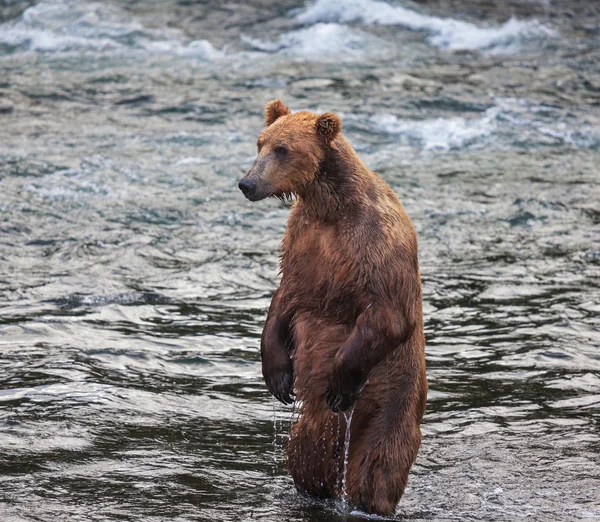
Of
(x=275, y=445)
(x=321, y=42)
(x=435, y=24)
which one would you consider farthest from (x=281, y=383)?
(x=435, y=24)

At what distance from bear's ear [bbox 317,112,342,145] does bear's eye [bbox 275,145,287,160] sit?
0.22m

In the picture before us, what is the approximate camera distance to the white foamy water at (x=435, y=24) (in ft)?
67.8

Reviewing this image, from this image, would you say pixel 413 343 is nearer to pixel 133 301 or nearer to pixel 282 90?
pixel 133 301

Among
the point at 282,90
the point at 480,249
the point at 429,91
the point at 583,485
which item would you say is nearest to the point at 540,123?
the point at 429,91

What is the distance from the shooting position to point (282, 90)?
17203 mm

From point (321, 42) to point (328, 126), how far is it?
14740mm

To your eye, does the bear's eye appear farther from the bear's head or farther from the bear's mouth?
the bear's mouth

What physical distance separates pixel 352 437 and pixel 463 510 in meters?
0.74

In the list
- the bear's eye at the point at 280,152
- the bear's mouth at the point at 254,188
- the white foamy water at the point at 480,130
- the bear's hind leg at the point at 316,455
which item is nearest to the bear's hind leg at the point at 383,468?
the bear's hind leg at the point at 316,455

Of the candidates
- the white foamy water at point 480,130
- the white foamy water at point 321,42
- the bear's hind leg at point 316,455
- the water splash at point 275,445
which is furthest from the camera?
the white foamy water at point 321,42

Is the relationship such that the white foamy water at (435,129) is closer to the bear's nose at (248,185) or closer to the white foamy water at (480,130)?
the white foamy water at (480,130)

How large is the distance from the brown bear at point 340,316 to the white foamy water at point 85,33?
45.1ft

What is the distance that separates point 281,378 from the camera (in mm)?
6043

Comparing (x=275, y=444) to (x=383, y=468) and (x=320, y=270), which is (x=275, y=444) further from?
(x=320, y=270)
